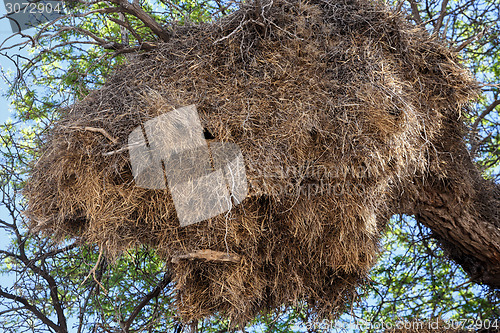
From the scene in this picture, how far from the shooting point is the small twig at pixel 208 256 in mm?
2871

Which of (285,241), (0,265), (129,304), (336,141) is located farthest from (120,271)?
(336,141)

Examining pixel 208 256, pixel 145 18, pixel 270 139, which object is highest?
pixel 145 18

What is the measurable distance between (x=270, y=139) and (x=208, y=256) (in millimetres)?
782

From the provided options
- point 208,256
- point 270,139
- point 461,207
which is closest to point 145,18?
point 270,139

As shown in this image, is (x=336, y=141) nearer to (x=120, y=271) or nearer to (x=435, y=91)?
(x=435, y=91)

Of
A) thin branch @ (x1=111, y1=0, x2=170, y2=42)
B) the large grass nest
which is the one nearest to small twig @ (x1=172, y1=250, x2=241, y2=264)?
the large grass nest

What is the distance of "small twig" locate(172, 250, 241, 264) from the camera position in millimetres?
2871

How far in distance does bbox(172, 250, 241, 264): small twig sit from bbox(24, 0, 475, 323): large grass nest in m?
0.01

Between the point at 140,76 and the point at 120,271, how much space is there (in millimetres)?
2376

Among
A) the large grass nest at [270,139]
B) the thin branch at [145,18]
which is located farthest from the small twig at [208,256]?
the thin branch at [145,18]

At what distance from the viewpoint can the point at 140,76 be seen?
3197 mm

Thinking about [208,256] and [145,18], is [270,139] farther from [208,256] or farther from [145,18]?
[145,18]

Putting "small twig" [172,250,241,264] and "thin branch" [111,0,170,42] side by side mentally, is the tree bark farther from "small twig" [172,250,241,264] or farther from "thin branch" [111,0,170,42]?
"thin branch" [111,0,170,42]

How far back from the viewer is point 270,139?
9.33 feet
